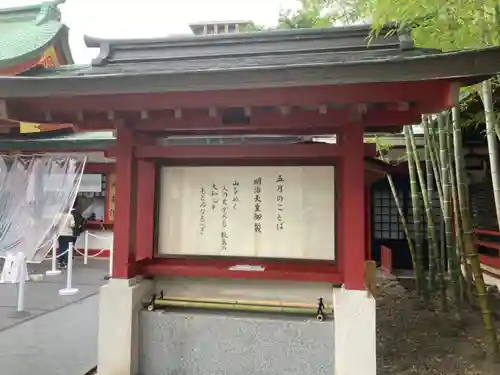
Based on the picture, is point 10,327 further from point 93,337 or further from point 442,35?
point 442,35

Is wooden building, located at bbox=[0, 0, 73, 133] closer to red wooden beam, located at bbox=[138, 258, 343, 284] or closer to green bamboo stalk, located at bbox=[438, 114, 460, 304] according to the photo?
red wooden beam, located at bbox=[138, 258, 343, 284]

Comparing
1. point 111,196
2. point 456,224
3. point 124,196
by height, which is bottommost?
point 456,224

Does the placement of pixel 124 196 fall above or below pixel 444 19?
below

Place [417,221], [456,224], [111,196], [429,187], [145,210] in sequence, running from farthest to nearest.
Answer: [111,196]
[417,221]
[429,187]
[456,224]
[145,210]

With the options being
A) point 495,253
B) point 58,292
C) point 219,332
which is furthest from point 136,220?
point 495,253

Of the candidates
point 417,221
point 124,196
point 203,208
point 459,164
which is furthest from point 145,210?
point 417,221

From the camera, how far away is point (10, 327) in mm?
5461

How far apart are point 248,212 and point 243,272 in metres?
0.51

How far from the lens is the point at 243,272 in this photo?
12.3 ft

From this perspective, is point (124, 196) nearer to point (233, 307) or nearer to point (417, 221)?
point (233, 307)

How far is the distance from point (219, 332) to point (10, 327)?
10.5ft

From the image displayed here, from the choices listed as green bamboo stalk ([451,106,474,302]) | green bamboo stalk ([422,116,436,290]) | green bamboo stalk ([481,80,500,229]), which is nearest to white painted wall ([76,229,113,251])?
green bamboo stalk ([422,116,436,290])

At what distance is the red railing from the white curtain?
23.2 feet

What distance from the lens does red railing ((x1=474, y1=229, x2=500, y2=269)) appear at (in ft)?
26.7
